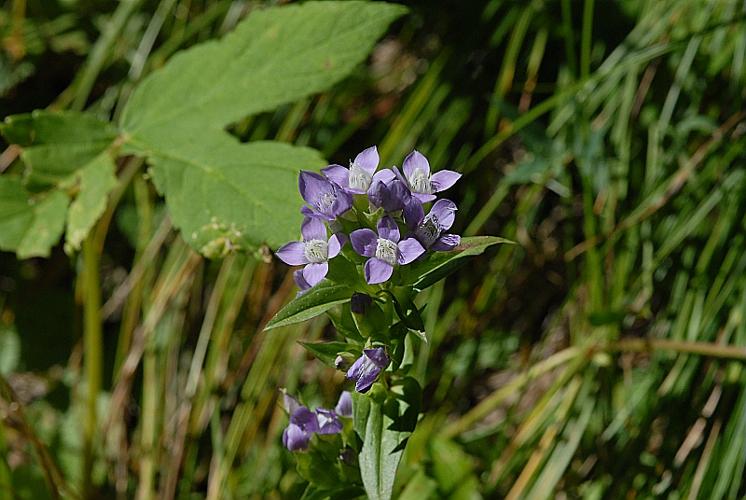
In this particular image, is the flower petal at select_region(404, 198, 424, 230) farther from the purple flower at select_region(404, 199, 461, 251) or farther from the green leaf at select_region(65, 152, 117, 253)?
the green leaf at select_region(65, 152, 117, 253)

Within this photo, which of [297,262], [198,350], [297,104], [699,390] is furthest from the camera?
[297,104]

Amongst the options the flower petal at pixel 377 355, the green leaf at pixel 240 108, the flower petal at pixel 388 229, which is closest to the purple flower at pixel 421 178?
the flower petal at pixel 388 229

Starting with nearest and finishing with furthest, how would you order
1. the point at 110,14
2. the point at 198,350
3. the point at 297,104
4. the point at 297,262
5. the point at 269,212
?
the point at 297,262
the point at 269,212
the point at 198,350
the point at 297,104
the point at 110,14

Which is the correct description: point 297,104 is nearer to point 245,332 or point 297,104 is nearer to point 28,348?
point 245,332

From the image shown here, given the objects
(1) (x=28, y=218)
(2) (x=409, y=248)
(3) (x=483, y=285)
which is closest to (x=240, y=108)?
(1) (x=28, y=218)

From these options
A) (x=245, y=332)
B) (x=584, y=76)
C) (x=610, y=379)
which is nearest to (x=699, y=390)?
(x=610, y=379)

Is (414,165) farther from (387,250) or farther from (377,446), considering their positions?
(377,446)

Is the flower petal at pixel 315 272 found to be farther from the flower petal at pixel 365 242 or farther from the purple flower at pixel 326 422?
the purple flower at pixel 326 422
